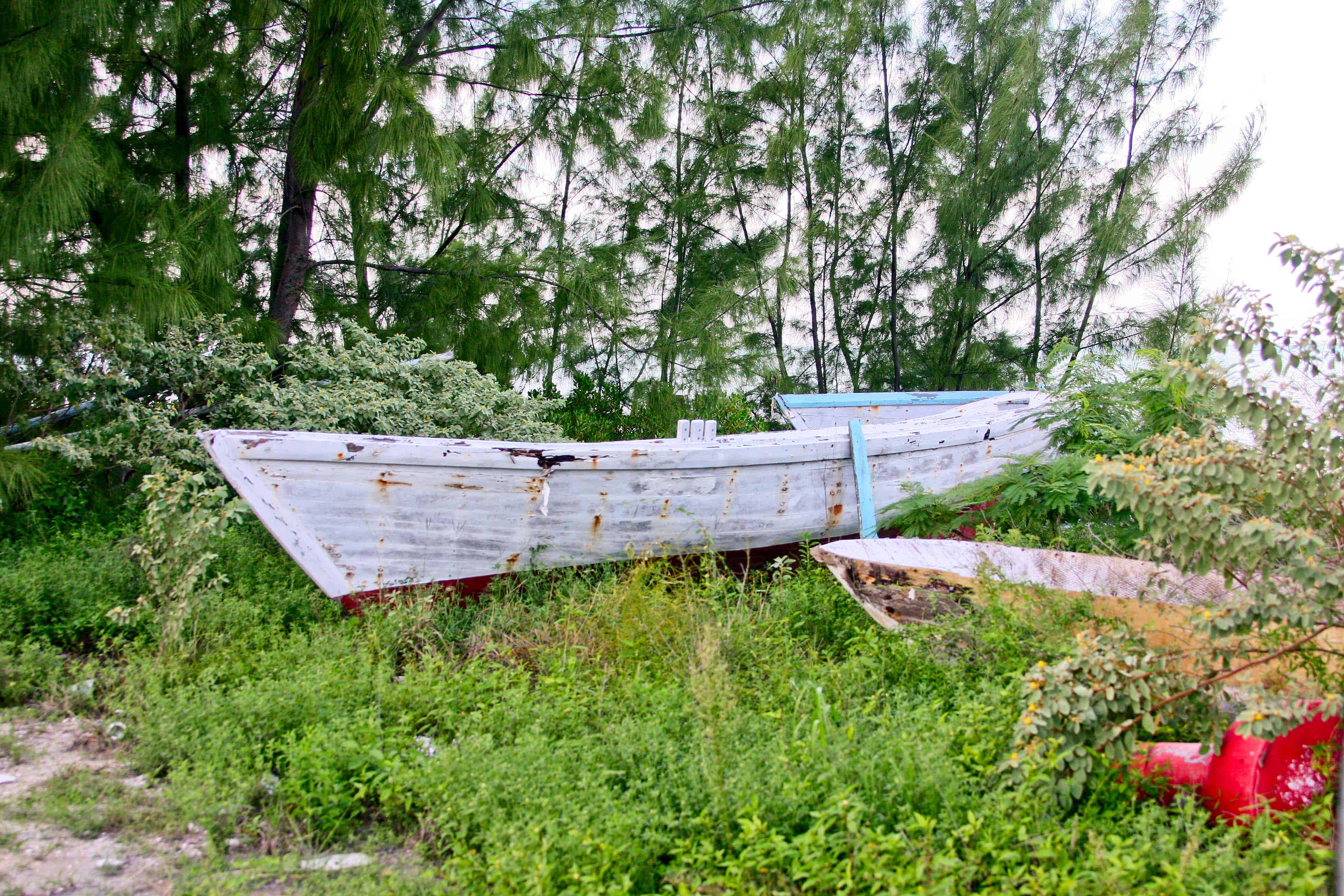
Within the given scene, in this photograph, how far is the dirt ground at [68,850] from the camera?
2.19m

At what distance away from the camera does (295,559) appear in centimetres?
393

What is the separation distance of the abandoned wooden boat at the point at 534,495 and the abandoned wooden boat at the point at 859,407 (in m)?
2.32

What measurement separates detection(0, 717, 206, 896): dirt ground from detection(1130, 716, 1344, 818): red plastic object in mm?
2571

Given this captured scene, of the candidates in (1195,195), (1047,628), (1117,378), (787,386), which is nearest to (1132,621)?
(1047,628)

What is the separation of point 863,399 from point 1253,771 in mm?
6090

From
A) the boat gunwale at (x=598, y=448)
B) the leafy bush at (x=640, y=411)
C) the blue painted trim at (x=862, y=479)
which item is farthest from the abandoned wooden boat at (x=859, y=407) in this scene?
the blue painted trim at (x=862, y=479)

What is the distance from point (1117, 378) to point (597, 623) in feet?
12.0

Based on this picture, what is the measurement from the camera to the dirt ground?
219 cm

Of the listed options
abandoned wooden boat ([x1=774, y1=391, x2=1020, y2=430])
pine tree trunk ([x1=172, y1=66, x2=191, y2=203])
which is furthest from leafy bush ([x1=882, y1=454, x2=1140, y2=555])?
pine tree trunk ([x1=172, y1=66, x2=191, y2=203])

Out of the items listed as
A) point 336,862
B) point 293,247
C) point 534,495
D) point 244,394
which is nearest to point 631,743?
point 336,862

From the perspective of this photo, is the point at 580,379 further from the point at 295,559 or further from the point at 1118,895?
the point at 1118,895

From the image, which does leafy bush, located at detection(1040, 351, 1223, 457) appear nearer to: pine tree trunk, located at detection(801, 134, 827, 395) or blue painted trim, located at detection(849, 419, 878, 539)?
blue painted trim, located at detection(849, 419, 878, 539)

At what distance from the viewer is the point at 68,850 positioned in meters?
2.37

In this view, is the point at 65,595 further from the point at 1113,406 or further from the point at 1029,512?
the point at 1113,406
